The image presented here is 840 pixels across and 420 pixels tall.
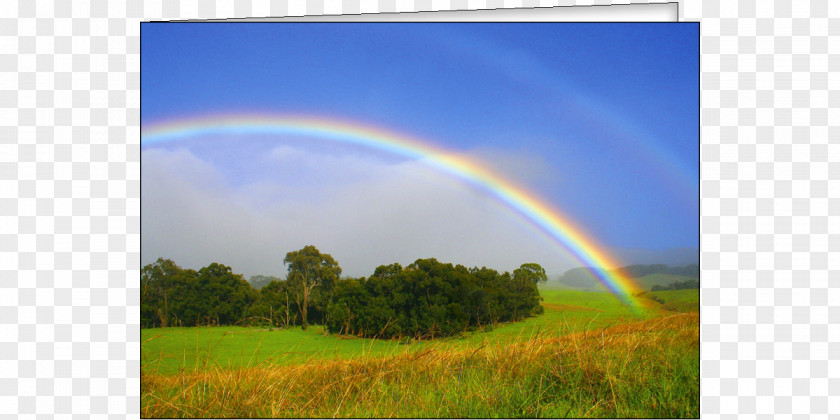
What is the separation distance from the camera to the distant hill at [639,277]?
3.71m

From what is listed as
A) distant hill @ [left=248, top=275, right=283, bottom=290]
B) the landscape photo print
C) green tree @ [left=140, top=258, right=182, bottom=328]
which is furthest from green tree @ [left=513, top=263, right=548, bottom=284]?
green tree @ [left=140, top=258, right=182, bottom=328]

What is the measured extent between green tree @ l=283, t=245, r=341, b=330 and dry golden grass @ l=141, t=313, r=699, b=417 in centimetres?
73

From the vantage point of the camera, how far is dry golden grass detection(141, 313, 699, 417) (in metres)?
2.76

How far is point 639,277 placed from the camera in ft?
12.8

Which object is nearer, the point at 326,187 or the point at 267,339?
the point at 267,339

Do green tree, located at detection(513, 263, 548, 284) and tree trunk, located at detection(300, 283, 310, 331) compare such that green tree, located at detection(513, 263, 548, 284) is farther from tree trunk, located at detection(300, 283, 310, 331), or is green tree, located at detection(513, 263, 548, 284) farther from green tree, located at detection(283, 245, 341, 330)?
tree trunk, located at detection(300, 283, 310, 331)

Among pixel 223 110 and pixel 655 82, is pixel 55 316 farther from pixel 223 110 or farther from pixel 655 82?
pixel 655 82

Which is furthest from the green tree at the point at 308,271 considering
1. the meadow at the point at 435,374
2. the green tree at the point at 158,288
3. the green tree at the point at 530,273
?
the green tree at the point at 530,273

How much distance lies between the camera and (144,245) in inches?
131

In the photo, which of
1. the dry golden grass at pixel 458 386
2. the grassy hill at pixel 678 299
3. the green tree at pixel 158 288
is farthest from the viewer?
the grassy hill at pixel 678 299

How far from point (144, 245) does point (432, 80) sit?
295cm

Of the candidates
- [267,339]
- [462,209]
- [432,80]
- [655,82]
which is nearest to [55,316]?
[267,339]

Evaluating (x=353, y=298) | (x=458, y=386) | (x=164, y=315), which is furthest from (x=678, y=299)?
(x=164, y=315)

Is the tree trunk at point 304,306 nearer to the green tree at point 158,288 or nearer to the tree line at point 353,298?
the tree line at point 353,298
